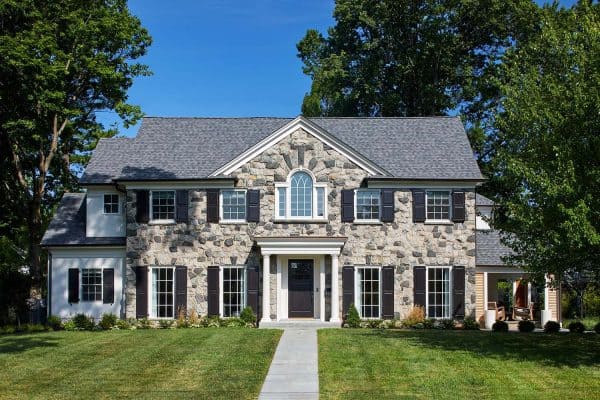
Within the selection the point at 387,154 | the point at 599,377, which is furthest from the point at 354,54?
the point at 599,377

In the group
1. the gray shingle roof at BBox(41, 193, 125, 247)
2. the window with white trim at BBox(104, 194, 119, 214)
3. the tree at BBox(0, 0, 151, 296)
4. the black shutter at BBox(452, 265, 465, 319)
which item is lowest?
the black shutter at BBox(452, 265, 465, 319)

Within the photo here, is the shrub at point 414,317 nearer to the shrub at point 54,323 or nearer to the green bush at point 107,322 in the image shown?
the green bush at point 107,322

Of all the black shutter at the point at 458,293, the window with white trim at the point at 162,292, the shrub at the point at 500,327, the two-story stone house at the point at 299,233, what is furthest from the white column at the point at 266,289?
the shrub at the point at 500,327

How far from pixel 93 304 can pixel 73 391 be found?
13.8 meters

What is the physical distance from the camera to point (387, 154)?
29.2 meters

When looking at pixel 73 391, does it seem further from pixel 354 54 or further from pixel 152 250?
pixel 354 54

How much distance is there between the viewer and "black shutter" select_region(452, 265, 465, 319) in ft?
90.0

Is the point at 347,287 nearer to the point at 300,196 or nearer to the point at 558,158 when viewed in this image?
the point at 300,196

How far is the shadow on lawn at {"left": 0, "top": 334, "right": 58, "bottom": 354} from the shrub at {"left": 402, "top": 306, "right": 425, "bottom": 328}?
11.7m

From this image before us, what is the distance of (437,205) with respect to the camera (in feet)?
92.0

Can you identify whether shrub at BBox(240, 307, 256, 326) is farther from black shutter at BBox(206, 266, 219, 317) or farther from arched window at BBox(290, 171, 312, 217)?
arched window at BBox(290, 171, 312, 217)

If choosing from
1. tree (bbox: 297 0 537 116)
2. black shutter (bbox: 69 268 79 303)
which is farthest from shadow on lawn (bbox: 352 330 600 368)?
tree (bbox: 297 0 537 116)

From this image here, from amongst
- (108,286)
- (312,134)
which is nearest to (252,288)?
(108,286)

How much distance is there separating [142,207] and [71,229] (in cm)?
360
